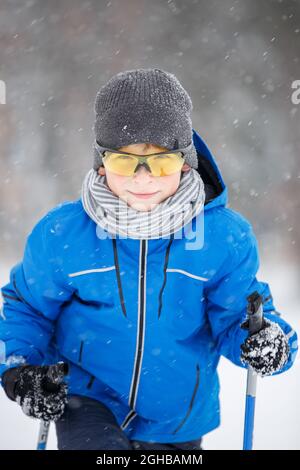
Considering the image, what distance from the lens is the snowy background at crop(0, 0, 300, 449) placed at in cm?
668

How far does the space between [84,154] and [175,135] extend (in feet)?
17.7

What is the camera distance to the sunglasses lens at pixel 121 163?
188cm

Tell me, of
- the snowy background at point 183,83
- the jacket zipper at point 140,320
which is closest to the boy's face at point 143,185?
the jacket zipper at point 140,320

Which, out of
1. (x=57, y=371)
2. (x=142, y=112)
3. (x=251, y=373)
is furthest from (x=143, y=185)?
(x=251, y=373)

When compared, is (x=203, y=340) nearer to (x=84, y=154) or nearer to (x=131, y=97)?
(x=131, y=97)

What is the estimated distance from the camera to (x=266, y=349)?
1.84 metres

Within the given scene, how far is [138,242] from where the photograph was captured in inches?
79.3

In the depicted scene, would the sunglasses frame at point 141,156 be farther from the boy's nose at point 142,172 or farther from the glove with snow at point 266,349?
the glove with snow at point 266,349

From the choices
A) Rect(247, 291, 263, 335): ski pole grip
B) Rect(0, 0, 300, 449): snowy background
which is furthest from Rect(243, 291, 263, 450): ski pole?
Rect(0, 0, 300, 449): snowy background

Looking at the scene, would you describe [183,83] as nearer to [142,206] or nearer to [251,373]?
[142,206]

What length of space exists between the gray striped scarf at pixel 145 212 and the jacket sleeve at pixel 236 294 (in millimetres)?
220

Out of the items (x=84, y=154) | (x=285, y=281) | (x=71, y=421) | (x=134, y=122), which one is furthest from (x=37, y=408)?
(x=84, y=154)

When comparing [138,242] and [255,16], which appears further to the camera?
[255,16]
